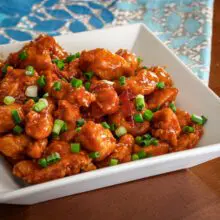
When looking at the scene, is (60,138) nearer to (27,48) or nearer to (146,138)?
(146,138)

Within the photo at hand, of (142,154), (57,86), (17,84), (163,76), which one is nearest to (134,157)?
(142,154)

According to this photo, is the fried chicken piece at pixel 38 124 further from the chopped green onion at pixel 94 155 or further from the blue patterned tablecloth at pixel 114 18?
the blue patterned tablecloth at pixel 114 18

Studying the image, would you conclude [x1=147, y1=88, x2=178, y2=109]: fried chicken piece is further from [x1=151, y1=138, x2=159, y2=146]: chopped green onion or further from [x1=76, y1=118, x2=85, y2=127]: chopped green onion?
[x1=76, y1=118, x2=85, y2=127]: chopped green onion

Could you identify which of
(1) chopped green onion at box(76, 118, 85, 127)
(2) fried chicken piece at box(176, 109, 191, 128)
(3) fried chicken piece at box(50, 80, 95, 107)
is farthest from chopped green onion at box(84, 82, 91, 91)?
(2) fried chicken piece at box(176, 109, 191, 128)

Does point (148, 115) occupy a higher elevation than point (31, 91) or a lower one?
lower

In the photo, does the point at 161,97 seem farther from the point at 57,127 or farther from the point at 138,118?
the point at 57,127

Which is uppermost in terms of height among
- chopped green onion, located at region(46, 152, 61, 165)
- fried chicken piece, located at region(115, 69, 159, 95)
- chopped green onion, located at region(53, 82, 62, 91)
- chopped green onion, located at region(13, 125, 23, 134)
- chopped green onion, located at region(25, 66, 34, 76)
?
chopped green onion, located at region(25, 66, 34, 76)

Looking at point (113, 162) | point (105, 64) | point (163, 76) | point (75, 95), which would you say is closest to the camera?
point (113, 162)
